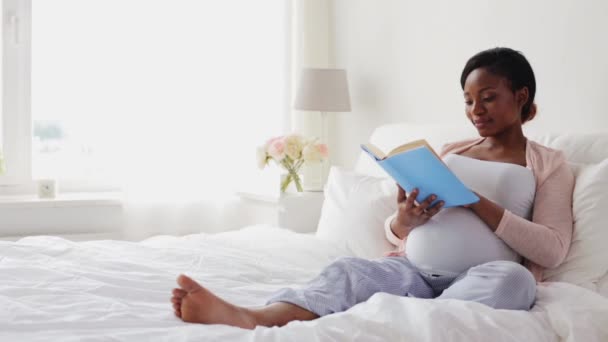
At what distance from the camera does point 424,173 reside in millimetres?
1711

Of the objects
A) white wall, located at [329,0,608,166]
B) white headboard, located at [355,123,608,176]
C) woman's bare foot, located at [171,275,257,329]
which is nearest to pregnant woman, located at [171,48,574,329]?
woman's bare foot, located at [171,275,257,329]

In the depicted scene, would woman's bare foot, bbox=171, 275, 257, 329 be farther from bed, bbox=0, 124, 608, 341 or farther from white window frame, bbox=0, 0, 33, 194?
white window frame, bbox=0, 0, 33, 194

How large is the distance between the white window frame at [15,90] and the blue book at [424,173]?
2474 mm

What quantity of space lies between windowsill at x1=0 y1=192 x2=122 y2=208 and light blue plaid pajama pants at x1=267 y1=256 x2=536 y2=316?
7.32 ft

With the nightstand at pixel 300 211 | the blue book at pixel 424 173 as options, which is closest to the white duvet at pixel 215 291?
the blue book at pixel 424 173

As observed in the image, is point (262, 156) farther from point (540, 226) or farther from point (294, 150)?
point (540, 226)

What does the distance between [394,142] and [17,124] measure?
1989 millimetres

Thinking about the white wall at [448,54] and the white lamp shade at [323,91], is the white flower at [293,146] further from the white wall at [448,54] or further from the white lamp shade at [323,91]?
the white wall at [448,54]

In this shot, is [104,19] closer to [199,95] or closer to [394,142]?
[199,95]

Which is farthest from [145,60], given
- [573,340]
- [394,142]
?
[573,340]

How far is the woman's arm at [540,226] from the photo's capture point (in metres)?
1.75

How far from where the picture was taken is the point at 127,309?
5.09ft

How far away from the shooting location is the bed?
1.37 metres

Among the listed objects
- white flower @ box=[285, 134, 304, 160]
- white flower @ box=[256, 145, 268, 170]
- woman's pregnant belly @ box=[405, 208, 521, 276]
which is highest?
white flower @ box=[285, 134, 304, 160]
